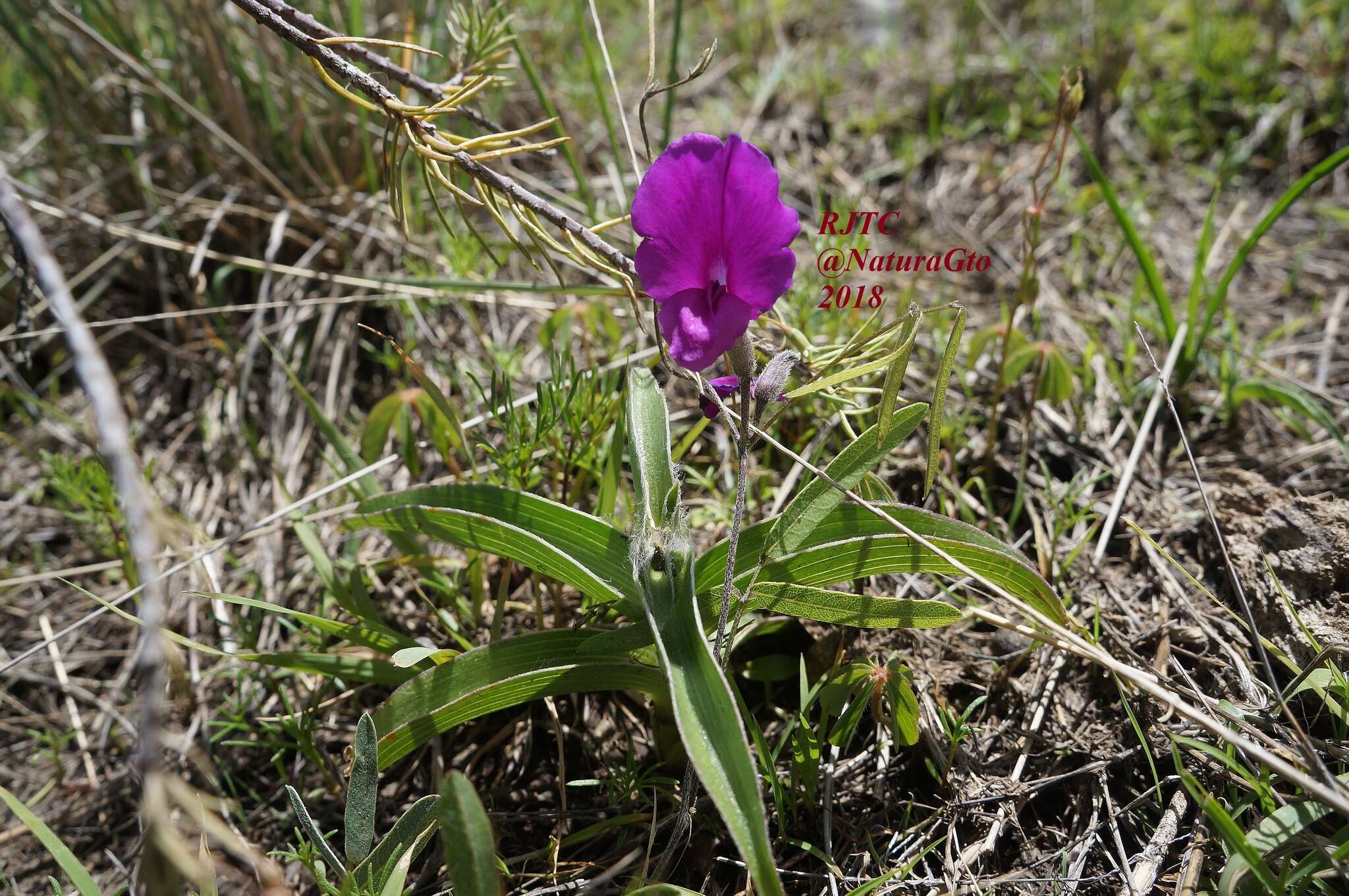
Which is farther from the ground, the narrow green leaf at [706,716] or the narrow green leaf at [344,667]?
the narrow green leaf at [706,716]

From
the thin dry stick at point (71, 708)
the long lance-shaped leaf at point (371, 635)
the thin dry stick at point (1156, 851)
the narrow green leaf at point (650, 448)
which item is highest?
the narrow green leaf at point (650, 448)

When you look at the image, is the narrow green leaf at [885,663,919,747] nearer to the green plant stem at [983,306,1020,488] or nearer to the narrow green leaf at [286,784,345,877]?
the green plant stem at [983,306,1020,488]

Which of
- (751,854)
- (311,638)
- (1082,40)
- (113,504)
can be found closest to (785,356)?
(751,854)

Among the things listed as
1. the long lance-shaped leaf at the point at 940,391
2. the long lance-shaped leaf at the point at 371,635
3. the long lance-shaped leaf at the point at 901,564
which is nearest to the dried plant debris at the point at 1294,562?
the long lance-shaped leaf at the point at 901,564

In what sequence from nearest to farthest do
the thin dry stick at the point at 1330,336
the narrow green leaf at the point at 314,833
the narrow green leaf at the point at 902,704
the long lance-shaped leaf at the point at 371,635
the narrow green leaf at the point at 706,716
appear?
1. the narrow green leaf at the point at 706,716
2. the narrow green leaf at the point at 314,833
3. the narrow green leaf at the point at 902,704
4. the long lance-shaped leaf at the point at 371,635
5. the thin dry stick at the point at 1330,336

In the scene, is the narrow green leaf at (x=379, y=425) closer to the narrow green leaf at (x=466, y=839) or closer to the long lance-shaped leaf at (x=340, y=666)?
the long lance-shaped leaf at (x=340, y=666)

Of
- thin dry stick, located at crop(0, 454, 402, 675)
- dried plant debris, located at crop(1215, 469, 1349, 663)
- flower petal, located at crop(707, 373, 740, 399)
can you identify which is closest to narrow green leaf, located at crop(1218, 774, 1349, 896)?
dried plant debris, located at crop(1215, 469, 1349, 663)
